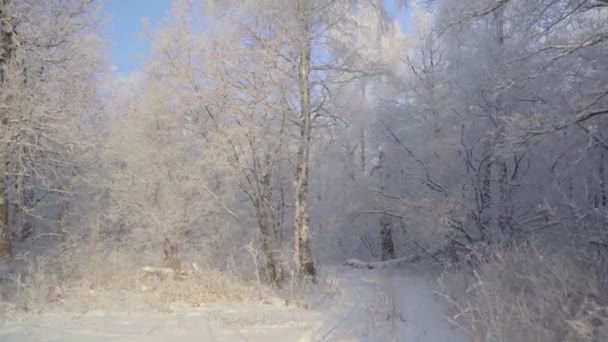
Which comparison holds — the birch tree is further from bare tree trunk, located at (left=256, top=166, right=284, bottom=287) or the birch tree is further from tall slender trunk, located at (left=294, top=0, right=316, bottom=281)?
tall slender trunk, located at (left=294, top=0, right=316, bottom=281)

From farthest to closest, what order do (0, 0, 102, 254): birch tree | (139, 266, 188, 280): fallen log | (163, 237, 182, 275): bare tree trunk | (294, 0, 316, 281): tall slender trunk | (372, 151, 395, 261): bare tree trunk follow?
(372, 151, 395, 261): bare tree trunk, (163, 237, 182, 275): bare tree trunk, (139, 266, 188, 280): fallen log, (294, 0, 316, 281): tall slender trunk, (0, 0, 102, 254): birch tree

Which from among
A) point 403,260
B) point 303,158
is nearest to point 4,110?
point 303,158

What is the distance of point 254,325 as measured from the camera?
6.41 meters

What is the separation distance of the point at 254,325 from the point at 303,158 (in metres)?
5.27

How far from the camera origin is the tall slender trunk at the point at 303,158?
35.8ft

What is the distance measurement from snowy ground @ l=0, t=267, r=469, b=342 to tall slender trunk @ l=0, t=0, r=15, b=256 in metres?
4.77

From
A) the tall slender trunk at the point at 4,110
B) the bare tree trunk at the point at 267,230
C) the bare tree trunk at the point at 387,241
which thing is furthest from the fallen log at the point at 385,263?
the tall slender trunk at the point at 4,110

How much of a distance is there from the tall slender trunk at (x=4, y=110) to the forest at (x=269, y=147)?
51mm

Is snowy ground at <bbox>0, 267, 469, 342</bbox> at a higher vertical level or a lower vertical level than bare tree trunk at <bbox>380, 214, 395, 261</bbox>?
lower

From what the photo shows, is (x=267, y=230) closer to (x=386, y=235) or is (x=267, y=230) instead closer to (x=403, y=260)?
(x=403, y=260)

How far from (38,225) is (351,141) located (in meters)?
14.6

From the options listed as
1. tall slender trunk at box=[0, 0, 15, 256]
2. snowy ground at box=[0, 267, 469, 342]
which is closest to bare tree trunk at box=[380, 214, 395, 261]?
snowy ground at box=[0, 267, 469, 342]

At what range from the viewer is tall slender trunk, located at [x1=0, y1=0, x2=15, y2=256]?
32.9 ft

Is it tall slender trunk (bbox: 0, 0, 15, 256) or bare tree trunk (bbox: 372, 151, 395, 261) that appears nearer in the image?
tall slender trunk (bbox: 0, 0, 15, 256)
